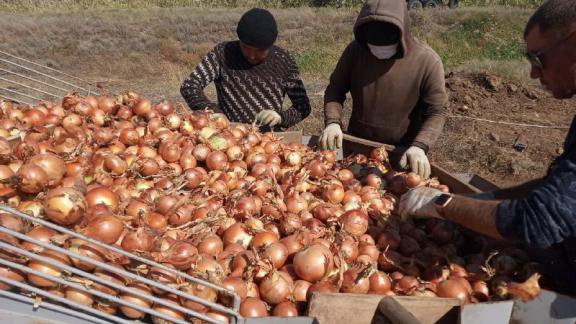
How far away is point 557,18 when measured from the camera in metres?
1.63

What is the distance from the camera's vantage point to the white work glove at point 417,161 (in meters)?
2.91

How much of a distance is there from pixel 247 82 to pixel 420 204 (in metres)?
2.34

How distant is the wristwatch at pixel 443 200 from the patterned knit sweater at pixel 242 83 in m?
2.17

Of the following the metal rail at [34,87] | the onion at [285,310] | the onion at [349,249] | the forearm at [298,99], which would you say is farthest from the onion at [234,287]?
the forearm at [298,99]

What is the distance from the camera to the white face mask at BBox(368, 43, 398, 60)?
341cm

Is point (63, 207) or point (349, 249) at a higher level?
point (63, 207)

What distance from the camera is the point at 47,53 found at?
12555mm

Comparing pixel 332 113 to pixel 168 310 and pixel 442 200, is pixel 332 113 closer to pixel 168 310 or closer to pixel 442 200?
pixel 442 200

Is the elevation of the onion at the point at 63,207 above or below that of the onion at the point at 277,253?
above

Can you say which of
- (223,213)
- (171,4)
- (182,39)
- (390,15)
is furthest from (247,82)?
(171,4)

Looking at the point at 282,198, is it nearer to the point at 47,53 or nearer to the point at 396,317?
the point at 396,317

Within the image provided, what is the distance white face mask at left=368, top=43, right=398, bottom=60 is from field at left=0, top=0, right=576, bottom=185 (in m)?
3.98

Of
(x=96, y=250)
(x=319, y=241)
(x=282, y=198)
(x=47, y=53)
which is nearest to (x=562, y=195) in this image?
(x=319, y=241)

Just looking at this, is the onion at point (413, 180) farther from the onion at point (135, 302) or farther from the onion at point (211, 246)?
the onion at point (135, 302)
